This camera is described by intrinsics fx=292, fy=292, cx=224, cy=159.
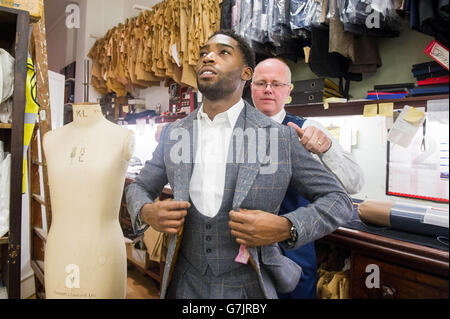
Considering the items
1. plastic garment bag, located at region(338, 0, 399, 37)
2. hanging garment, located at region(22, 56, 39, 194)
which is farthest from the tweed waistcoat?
hanging garment, located at region(22, 56, 39, 194)

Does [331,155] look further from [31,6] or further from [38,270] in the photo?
[38,270]

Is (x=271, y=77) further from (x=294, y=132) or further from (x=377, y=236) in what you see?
(x=377, y=236)

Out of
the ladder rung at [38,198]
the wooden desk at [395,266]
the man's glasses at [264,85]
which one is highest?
the man's glasses at [264,85]

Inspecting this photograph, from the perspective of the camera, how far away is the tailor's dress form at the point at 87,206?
1.00m

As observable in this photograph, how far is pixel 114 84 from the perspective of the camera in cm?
132

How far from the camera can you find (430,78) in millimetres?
789

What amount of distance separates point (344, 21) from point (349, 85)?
28 centimetres

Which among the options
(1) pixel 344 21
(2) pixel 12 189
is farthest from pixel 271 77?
(2) pixel 12 189

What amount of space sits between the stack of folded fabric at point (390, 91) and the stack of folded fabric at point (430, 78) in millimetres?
44

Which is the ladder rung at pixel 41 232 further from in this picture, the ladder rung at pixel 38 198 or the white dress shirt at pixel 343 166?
the white dress shirt at pixel 343 166

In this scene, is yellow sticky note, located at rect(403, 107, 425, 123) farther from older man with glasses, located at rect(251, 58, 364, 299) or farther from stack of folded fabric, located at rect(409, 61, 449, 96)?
older man with glasses, located at rect(251, 58, 364, 299)

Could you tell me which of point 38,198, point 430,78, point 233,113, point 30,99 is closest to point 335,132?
point 430,78

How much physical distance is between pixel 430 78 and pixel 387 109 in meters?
0.14

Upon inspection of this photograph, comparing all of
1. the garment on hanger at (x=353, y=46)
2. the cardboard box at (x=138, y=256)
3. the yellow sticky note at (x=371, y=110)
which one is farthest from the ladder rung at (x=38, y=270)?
the garment on hanger at (x=353, y=46)
